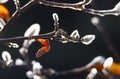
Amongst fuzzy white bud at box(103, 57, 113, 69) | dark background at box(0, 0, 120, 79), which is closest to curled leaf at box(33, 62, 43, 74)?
fuzzy white bud at box(103, 57, 113, 69)

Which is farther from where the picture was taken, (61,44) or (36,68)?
(61,44)

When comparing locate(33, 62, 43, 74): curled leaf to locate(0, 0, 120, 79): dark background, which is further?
locate(0, 0, 120, 79): dark background

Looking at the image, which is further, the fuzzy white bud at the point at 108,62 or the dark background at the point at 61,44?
the dark background at the point at 61,44

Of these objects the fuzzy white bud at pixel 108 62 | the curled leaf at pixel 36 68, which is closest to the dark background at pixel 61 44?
the curled leaf at pixel 36 68

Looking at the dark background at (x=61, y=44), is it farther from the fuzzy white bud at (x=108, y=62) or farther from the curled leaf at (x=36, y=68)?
the fuzzy white bud at (x=108, y=62)

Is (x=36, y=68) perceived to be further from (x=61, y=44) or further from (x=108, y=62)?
(x=61, y=44)

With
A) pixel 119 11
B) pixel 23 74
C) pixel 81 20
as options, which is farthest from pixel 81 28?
pixel 119 11

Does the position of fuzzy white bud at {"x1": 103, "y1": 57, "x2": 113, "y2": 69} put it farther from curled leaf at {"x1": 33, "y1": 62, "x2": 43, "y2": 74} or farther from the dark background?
the dark background

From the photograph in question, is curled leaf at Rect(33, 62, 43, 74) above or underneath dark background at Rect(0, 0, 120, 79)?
above

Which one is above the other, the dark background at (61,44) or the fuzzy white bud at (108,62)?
the fuzzy white bud at (108,62)

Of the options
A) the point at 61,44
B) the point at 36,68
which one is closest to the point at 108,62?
the point at 36,68

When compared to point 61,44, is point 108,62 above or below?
above
